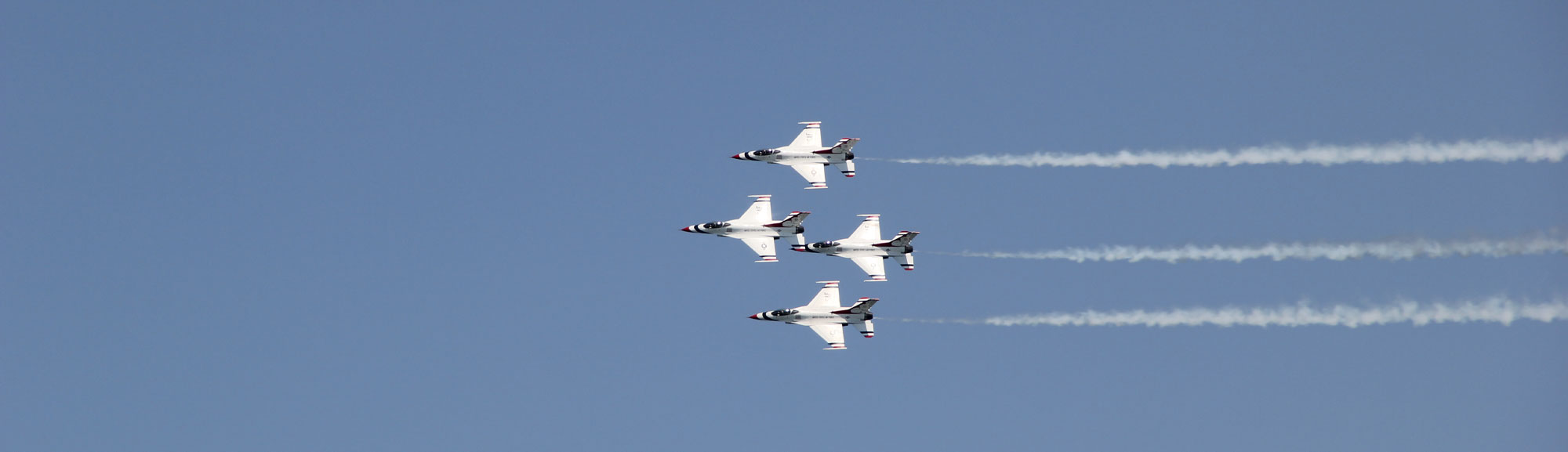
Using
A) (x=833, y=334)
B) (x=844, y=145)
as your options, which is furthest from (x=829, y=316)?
(x=844, y=145)

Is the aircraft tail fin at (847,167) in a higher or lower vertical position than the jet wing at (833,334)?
higher

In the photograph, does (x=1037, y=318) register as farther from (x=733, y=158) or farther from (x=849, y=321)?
(x=733, y=158)

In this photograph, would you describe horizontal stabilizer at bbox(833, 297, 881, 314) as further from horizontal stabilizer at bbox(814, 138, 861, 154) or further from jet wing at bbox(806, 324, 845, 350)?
horizontal stabilizer at bbox(814, 138, 861, 154)

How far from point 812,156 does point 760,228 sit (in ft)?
15.1

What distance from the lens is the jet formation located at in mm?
108125

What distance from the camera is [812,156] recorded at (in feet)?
371

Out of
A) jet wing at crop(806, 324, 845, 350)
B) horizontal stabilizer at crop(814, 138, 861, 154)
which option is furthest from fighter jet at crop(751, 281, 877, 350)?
horizontal stabilizer at crop(814, 138, 861, 154)

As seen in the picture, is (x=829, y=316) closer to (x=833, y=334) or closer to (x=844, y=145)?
(x=833, y=334)

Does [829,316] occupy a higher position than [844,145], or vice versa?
[844,145]

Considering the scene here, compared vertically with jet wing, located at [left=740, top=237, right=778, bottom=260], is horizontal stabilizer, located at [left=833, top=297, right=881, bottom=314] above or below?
below

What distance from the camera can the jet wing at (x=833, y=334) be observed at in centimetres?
10775

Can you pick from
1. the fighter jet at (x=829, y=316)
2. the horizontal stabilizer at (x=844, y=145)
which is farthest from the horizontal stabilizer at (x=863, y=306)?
the horizontal stabilizer at (x=844, y=145)

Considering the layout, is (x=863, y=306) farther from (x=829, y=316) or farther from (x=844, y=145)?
(x=844, y=145)

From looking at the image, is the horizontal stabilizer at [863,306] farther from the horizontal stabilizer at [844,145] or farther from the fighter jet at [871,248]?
the horizontal stabilizer at [844,145]
